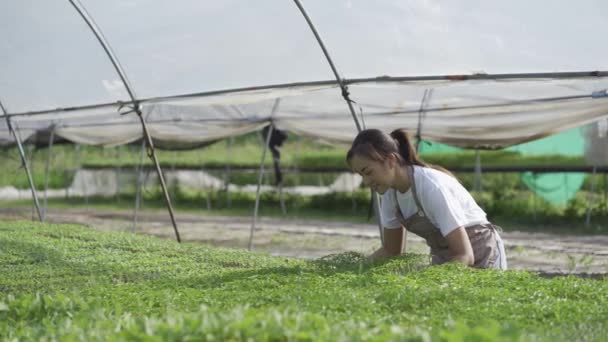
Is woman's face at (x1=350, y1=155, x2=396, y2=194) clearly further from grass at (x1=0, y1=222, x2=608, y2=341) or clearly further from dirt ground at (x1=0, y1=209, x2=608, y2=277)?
dirt ground at (x1=0, y1=209, x2=608, y2=277)

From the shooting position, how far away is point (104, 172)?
2778 cm

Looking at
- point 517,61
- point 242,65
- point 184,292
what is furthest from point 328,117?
point 184,292

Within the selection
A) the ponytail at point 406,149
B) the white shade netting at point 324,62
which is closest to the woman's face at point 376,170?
the ponytail at point 406,149

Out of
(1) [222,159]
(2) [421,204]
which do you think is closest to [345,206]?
(1) [222,159]

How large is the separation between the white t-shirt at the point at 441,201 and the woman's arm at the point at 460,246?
4cm

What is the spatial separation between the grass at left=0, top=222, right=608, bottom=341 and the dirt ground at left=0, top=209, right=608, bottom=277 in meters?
4.88

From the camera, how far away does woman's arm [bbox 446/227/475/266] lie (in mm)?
4660

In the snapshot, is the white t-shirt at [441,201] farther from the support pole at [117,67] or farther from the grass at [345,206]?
the grass at [345,206]

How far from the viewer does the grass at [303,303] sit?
8.84 ft

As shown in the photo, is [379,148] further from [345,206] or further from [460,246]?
[345,206]

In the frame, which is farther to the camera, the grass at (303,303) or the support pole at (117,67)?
the support pole at (117,67)

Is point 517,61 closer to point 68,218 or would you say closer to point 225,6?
point 225,6

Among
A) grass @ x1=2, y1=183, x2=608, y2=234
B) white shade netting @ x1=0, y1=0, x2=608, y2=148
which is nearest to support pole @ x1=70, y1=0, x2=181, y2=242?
white shade netting @ x1=0, y1=0, x2=608, y2=148

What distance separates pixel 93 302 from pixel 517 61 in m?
4.71
